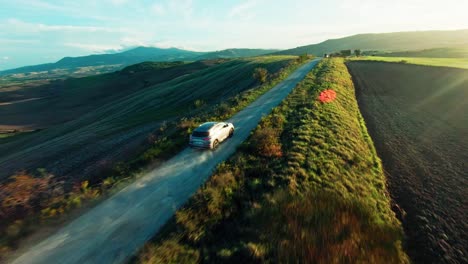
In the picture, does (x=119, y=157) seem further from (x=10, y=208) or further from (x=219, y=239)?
(x=219, y=239)

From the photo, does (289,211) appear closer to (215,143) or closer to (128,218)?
(128,218)

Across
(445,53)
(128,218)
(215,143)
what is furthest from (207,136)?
(445,53)

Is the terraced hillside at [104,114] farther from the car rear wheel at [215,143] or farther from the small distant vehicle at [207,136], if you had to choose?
the car rear wheel at [215,143]

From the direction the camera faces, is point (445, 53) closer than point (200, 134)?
No

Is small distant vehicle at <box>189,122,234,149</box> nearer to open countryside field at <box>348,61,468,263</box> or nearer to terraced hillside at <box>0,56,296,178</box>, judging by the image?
terraced hillside at <box>0,56,296,178</box>

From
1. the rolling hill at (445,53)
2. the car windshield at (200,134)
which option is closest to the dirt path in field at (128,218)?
the car windshield at (200,134)
